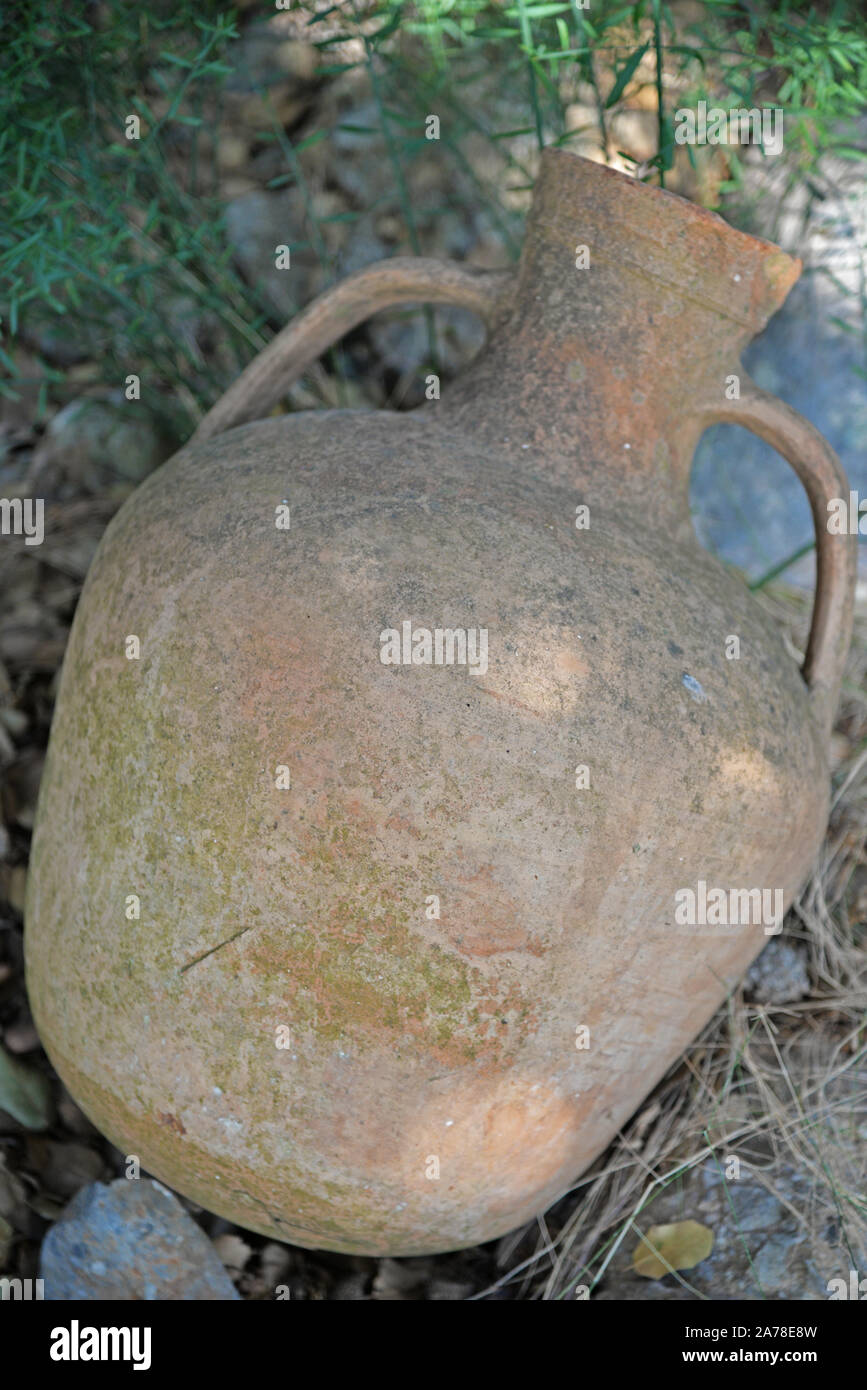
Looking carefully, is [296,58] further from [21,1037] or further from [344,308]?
[21,1037]

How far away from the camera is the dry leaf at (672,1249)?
4.80ft

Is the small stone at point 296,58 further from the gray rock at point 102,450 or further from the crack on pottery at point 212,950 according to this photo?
the crack on pottery at point 212,950

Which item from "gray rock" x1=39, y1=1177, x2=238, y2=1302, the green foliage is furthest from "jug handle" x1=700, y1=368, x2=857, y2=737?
"gray rock" x1=39, y1=1177, x2=238, y2=1302

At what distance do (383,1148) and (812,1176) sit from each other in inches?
24.0

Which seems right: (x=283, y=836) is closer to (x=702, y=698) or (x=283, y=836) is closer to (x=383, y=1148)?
(x=383, y=1148)

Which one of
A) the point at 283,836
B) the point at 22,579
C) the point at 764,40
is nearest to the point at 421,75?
the point at 764,40

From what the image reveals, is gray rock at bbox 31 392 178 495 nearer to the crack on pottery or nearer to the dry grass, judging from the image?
the crack on pottery

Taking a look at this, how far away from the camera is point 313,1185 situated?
1.25 metres

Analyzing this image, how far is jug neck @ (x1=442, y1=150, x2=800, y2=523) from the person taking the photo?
4.48ft

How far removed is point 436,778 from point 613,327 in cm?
61

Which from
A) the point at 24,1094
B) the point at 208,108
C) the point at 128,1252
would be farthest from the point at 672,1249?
the point at 208,108

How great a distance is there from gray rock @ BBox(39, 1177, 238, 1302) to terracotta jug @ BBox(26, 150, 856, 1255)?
5.3 inches

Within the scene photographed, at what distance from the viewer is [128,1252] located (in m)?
1.41

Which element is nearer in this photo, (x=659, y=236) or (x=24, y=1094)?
(x=659, y=236)
